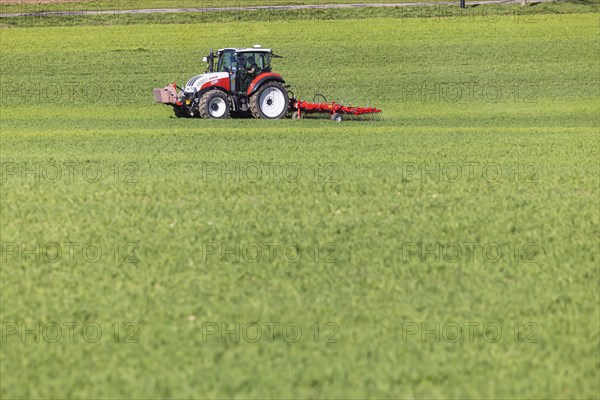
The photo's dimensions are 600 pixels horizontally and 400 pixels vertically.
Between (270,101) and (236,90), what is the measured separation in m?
0.92

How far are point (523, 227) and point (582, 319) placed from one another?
2733 millimetres

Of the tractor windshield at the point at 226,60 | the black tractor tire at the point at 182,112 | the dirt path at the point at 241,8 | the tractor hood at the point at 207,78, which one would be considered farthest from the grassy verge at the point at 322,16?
the tractor hood at the point at 207,78

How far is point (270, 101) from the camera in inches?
928

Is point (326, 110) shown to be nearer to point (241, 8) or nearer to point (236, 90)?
point (236, 90)

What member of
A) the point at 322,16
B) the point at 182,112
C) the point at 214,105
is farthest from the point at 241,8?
the point at 214,105

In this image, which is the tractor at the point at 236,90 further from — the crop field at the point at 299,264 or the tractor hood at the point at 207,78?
the crop field at the point at 299,264

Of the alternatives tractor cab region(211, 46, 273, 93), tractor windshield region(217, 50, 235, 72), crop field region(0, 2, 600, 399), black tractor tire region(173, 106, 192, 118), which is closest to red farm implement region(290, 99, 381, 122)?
tractor cab region(211, 46, 273, 93)

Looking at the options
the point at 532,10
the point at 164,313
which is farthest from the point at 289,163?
the point at 532,10

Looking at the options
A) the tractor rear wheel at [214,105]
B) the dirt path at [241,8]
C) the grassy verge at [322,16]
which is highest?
the dirt path at [241,8]

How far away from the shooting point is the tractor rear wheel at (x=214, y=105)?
23.0 meters

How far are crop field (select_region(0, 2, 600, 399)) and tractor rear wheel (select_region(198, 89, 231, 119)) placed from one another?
2.84 metres

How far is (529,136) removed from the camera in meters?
19.7

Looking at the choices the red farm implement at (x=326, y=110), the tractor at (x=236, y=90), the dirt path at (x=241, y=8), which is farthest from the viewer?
the dirt path at (x=241, y=8)

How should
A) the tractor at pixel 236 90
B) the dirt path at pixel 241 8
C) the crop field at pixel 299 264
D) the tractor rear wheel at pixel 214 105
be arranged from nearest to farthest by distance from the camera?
the crop field at pixel 299 264
the tractor rear wheel at pixel 214 105
the tractor at pixel 236 90
the dirt path at pixel 241 8
